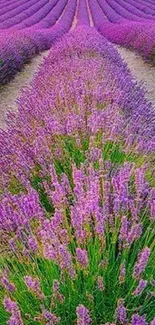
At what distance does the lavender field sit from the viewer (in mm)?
1688

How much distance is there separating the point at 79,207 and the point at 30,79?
8729mm

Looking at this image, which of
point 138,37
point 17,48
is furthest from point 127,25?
point 17,48

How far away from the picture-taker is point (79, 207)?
6.21 ft

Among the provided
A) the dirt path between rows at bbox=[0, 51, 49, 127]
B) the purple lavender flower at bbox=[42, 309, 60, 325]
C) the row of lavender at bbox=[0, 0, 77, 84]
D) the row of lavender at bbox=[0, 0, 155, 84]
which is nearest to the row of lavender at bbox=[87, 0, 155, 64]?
the row of lavender at bbox=[0, 0, 155, 84]

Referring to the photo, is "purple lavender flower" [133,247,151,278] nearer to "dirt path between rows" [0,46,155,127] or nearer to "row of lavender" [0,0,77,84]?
"dirt path between rows" [0,46,155,127]

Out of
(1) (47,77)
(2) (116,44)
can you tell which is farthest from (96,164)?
→ (2) (116,44)

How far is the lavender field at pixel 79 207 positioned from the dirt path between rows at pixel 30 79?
1824 millimetres

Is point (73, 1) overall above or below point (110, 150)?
Answer: above

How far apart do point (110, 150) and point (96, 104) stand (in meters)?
0.97

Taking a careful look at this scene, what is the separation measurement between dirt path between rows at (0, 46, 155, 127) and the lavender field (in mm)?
1824

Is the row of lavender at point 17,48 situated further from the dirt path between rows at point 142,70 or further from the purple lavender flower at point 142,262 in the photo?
the purple lavender flower at point 142,262

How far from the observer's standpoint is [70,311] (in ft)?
5.72

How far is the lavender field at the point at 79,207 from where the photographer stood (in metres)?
1.69

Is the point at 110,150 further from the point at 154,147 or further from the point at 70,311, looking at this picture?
the point at 70,311
